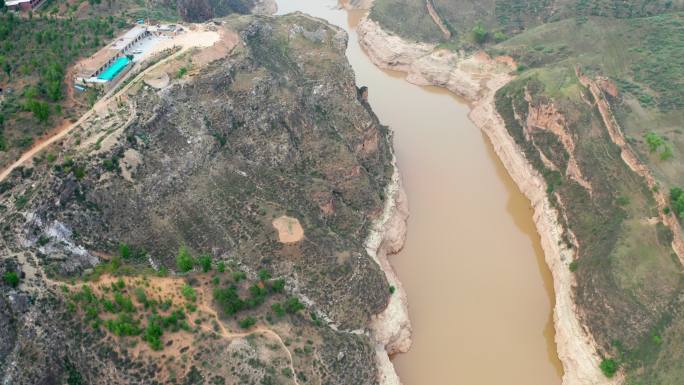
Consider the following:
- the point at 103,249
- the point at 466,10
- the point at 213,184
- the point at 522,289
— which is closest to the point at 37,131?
the point at 103,249

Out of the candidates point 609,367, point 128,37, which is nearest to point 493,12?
point 128,37

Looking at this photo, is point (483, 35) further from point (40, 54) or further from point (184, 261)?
point (184, 261)

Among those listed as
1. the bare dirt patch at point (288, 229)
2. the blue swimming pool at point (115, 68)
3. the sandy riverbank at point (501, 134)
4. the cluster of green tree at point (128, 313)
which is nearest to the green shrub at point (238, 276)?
the bare dirt patch at point (288, 229)

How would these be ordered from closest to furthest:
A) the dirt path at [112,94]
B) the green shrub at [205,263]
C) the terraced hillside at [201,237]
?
the terraced hillside at [201,237]
the dirt path at [112,94]
the green shrub at [205,263]

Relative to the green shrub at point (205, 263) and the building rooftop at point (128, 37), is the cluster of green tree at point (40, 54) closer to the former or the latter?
the building rooftop at point (128, 37)

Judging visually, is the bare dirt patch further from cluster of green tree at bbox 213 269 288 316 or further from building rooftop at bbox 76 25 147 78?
building rooftop at bbox 76 25 147 78
